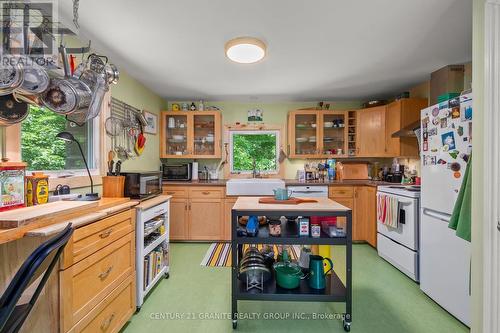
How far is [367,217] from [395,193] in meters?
0.84

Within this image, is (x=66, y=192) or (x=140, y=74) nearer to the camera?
(x=66, y=192)

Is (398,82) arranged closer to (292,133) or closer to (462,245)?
(292,133)

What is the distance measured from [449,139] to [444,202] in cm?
53

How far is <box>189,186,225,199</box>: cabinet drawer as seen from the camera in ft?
11.8

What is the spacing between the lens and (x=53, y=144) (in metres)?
1.88

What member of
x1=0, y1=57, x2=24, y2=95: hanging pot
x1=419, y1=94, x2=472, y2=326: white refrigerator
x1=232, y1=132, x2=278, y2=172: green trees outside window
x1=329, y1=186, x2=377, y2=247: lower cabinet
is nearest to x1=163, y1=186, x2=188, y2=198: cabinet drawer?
x1=232, y1=132, x2=278, y2=172: green trees outside window

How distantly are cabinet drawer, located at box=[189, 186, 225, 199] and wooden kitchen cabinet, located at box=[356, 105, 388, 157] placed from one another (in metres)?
2.37

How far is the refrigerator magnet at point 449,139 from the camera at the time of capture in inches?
74.1

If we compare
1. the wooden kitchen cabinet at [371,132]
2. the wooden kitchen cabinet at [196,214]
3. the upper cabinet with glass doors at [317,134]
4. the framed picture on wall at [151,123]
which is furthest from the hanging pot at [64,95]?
the wooden kitchen cabinet at [371,132]

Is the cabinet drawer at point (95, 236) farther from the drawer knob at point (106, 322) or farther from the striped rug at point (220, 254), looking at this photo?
the striped rug at point (220, 254)

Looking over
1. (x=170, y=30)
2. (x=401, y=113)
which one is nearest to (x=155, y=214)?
(x=170, y=30)

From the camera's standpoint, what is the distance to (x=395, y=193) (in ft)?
8.96

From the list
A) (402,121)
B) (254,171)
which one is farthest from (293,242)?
(402,121)

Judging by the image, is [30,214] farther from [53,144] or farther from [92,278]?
[53,144]
